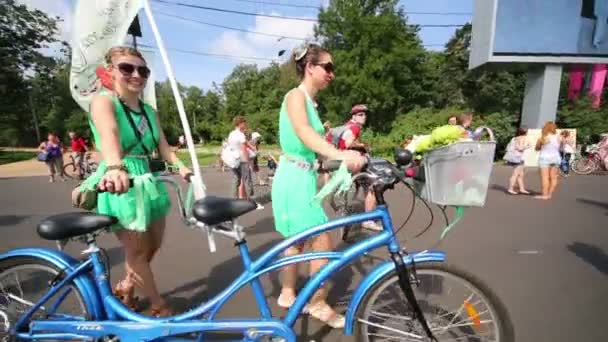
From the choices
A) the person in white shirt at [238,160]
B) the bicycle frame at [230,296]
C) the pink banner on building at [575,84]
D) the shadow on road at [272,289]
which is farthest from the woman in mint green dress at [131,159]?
the pink banner on building at [575,84]

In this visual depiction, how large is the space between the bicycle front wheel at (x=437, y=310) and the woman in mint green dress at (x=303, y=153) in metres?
0.42

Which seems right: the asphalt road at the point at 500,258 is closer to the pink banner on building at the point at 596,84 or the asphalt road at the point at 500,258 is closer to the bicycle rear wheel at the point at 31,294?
the bicycle rear wheel at the point at 31,294

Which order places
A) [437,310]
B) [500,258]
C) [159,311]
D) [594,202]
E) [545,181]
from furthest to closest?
1. [545,181]
2. [594,202]
3. [500,258]
4. [159,311]
5. [437,310]

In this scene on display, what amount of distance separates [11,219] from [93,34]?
3.48 meters

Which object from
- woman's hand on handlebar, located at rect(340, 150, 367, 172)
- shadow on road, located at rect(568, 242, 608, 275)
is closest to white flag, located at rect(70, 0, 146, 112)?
woman's hand on handlebar, located at rect(340, 150, 367, 172)

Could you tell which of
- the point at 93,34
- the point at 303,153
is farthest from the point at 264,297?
the point at 93,34

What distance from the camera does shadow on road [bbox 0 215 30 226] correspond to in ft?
17.8

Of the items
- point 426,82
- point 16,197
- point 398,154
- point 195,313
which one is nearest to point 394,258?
point 398,154

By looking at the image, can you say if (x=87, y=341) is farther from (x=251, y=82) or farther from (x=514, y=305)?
(x=251, y=82)

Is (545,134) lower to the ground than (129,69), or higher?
lower

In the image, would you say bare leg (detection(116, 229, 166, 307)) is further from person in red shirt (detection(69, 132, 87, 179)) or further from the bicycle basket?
person in red shirt (detection(69, 132, 87, 179))

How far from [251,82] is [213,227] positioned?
60.7 metres

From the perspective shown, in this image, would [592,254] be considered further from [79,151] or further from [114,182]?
[79,151]

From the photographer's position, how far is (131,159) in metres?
2.04
